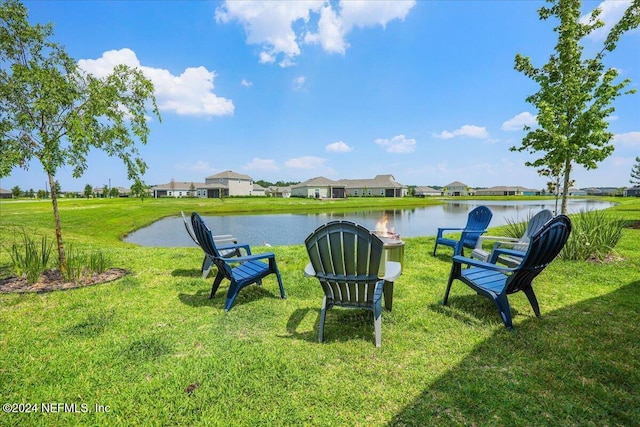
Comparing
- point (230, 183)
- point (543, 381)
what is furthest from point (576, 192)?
point (543, 381)

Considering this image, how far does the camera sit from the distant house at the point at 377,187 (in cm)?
7606

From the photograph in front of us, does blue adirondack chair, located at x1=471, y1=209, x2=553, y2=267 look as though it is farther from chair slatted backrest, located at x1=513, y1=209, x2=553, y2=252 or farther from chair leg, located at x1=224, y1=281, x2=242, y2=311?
chair leg, located at x1=224, y1=281, x2=242, y2=311

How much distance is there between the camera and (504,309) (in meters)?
3.22

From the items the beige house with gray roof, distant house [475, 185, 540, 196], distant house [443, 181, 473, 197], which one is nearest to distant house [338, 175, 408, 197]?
the beige house with gray roof

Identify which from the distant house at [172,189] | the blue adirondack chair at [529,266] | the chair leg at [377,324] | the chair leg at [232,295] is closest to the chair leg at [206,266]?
the chair leg at [232,295]

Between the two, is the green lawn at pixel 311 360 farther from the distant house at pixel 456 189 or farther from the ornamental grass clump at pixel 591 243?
the distant house at pixel 456 189

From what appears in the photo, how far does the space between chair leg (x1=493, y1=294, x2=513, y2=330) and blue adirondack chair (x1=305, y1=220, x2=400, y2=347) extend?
1.36 m

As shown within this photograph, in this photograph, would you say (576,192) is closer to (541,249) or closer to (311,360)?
(541,249)

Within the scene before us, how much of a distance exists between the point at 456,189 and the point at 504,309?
386 feet

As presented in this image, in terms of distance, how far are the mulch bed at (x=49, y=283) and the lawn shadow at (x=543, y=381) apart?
500cm

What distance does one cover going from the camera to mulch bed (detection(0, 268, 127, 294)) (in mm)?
4280

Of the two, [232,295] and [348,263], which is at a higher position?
[348,263]

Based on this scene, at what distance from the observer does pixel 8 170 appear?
3.92 meters

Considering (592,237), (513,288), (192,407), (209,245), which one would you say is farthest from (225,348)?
(592,237)
